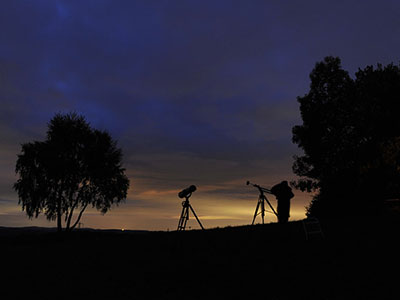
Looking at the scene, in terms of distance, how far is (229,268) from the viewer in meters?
12.6

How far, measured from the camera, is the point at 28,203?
1633 inches

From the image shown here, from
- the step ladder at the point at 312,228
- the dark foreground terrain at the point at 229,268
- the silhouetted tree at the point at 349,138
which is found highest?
the silhouetted tree at the point at 349,138

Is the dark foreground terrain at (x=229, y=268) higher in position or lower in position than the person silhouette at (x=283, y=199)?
lower

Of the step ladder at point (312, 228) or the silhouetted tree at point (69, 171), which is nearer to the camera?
the step ladder at point (312, 228)

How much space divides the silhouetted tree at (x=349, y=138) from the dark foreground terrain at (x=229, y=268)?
10210 mm

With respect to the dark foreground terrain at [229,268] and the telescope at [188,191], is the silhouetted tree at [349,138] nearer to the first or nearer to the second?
the dark foreground terrain at [229,268]

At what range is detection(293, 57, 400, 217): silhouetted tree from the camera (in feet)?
90.4

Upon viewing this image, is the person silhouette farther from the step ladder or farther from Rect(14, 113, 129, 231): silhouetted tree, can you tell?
Rect(14, 113, 129, 231): silhouetted tree

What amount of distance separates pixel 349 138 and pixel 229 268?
83.2 feet

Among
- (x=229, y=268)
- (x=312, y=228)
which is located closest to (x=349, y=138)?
(x=312, y=228)

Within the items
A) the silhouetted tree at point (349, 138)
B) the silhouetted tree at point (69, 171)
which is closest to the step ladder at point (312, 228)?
the silhouetted tree at point (349, 138)

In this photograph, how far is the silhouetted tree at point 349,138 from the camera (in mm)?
27562

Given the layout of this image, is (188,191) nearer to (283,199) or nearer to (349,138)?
(283,199)

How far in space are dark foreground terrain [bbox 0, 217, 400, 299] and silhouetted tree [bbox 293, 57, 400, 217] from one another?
10210 millimetres
